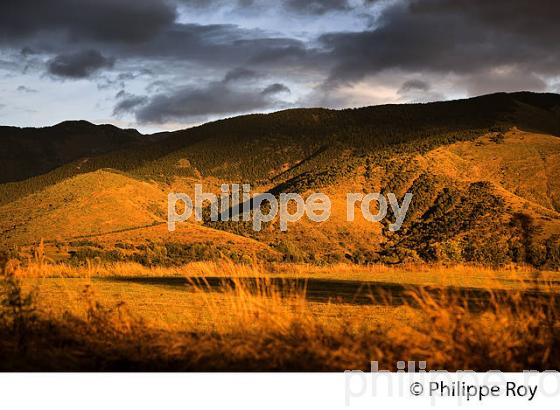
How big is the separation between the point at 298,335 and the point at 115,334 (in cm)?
237

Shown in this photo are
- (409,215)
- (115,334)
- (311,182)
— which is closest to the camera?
(115,334)

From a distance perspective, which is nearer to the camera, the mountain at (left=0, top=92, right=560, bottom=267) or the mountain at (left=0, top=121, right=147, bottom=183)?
the mountain at (left=0, top=92, right=560, bottom=267)

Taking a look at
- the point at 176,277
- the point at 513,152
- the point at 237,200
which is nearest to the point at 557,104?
the point at 513,152

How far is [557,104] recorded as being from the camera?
106 m

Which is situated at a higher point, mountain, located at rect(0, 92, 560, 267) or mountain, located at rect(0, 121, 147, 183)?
mountain, located at rect(0, 121, 147, 183)

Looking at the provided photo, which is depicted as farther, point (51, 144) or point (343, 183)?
point (51, 144)

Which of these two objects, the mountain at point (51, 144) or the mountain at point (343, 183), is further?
the mountain at point (51, 144)

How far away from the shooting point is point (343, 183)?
59375 millimetres

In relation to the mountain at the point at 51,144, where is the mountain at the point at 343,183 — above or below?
below

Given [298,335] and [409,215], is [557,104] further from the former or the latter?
[298,335]

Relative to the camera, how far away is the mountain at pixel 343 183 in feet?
147

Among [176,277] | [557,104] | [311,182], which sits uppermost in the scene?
[557,104]

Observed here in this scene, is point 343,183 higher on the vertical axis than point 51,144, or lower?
lower

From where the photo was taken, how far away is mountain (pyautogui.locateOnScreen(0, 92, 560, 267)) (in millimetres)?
44719
